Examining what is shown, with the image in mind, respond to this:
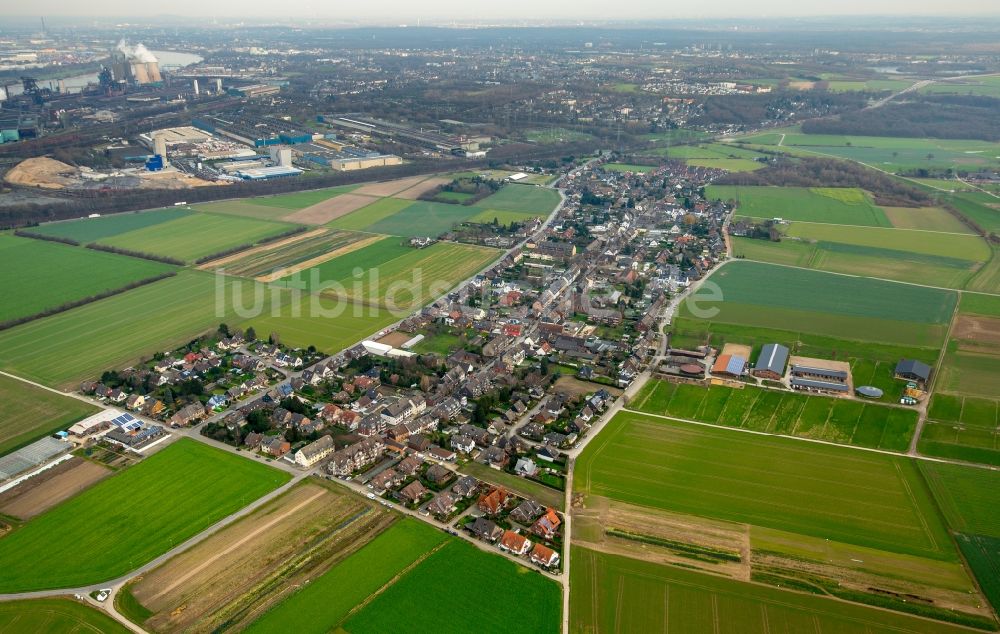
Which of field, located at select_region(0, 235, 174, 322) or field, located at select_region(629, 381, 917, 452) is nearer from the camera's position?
field, located at select_region(629, 381, 917, 452)

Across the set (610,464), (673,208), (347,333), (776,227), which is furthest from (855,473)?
(673,208)

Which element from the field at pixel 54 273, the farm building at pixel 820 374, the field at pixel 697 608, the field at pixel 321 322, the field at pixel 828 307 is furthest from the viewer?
the field at pixel 54 273

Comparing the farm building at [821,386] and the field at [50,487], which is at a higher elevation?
the farm building at [821,386]

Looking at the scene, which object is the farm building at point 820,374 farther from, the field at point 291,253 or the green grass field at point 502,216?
the field at point 291,253

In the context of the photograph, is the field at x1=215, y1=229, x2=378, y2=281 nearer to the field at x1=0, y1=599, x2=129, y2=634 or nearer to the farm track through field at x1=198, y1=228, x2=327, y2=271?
the farm track through field at x1=198, y1=228, x2=327, y2=271

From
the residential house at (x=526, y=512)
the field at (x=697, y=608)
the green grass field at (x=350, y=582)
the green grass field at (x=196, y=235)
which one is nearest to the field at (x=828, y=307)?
the residential house at (x=526, y=512)

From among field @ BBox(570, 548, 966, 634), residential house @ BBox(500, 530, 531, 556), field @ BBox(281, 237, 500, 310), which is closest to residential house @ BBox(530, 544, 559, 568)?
residential house @ BBox(500, 530, 531, 556)

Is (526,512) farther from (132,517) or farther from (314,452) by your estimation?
(132,517)
